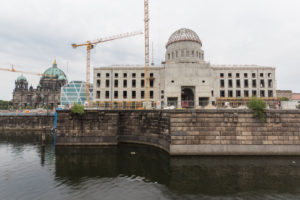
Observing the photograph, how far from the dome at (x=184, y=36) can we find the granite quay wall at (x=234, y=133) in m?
40.5

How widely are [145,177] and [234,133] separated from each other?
45.1 ft

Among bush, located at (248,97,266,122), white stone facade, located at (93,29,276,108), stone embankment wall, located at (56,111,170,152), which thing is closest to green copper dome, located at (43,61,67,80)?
white stone facade, located at (93,29,276,108)

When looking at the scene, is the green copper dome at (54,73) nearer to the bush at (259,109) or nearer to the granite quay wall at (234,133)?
the granite quay wall at (234,133)

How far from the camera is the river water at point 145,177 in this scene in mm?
11961

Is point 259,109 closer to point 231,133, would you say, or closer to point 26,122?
point 231,133

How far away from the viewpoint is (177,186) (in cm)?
1311

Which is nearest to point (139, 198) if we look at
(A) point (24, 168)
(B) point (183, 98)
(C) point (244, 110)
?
(A) point (24, 168)

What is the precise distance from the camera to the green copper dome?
14818 cm

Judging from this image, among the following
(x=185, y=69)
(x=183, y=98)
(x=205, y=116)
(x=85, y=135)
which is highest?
(x=185, y=69)

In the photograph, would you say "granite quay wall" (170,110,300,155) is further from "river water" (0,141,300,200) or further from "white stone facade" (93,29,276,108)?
"white stone facade" (93,29,276,108)

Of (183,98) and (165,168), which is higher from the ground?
(183,98)

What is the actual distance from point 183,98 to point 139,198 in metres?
45.5

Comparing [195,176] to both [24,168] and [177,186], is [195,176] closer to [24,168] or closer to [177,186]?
[177,186]

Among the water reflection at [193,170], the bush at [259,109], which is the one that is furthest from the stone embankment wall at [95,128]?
the bush at [259,109]
